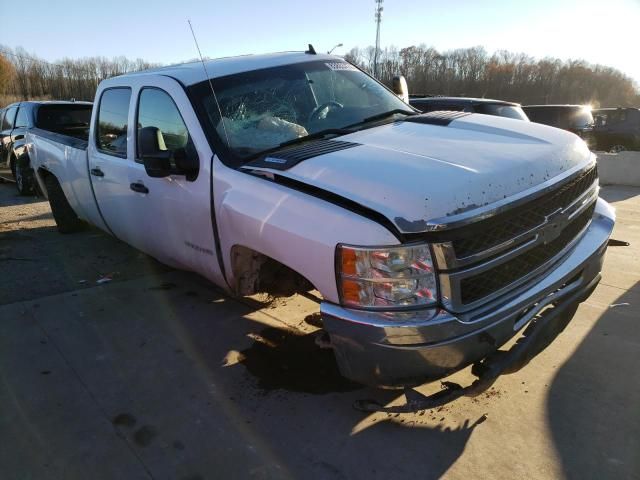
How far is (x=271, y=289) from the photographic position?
11.1 ft

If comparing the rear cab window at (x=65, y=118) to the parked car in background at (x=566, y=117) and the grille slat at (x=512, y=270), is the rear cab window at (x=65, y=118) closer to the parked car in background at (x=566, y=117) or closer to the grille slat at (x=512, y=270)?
the grille slat at (x=512, y=270)

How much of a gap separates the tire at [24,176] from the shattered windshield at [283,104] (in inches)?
327

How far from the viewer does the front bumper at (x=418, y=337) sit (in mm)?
2158

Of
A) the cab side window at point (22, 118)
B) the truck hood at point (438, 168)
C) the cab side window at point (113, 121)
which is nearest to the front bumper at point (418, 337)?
the truck hood at point (438, 168)

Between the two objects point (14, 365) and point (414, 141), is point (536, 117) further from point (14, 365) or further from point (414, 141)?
point (14, 365)

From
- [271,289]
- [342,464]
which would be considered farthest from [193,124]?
[342,464]

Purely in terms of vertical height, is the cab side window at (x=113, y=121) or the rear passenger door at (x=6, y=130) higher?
the cab side window at (x=113, y=121)

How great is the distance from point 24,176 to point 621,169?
13.1m

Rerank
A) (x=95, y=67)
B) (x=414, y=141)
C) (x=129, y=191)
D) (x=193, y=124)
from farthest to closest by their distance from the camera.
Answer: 1. (x=95, y=67)
2. (x=129, y=191)
3. (x=193, y=124)
4. (x=414, y=141)

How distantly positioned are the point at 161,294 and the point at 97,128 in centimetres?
174

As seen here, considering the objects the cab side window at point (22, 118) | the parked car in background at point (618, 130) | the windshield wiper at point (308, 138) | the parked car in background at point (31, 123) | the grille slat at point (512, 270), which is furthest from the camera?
the parked car in background at point (618, 130)

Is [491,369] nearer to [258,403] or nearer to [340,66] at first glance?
[258,403]

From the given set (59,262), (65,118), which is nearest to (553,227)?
(59,262)

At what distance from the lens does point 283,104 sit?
3592mm
